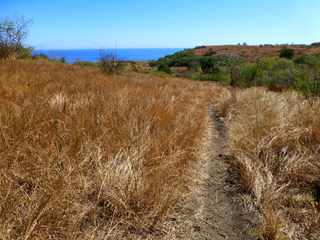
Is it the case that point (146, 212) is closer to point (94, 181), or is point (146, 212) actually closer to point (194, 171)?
point (94, 181)

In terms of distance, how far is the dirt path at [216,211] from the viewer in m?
2.14

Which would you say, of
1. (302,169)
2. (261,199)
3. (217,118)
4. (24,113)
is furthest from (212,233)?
(217,118)

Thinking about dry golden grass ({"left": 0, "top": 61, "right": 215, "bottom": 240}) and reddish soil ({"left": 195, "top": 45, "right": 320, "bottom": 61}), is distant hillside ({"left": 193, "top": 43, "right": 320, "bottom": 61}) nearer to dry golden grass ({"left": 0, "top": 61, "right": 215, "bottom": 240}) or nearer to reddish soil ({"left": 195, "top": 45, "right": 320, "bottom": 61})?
reddish soil ({"left": 195, "top": 45, "right": 320, "bottom": 61})

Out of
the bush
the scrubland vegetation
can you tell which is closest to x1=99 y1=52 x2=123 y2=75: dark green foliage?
the bush

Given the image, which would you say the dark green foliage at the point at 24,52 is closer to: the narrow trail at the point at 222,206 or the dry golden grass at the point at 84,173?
the dry golden grass at the point at 84,173

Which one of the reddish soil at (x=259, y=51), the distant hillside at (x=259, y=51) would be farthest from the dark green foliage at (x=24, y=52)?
the reddish soil at (x=259, y=51)

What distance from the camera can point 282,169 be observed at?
10.4 ft

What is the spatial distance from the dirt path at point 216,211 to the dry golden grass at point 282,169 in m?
0.13

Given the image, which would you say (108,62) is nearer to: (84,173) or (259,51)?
(84,173)

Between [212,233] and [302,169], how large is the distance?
1.44 metres

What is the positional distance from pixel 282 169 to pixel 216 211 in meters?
1.06

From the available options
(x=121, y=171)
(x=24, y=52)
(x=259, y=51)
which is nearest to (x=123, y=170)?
(x=121, y=171)

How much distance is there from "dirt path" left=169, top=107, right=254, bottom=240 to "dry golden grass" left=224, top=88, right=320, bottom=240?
13cm

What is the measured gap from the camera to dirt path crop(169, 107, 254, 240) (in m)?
2.14
